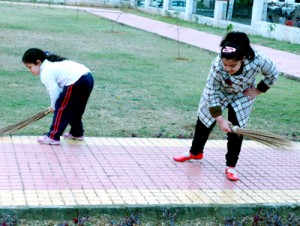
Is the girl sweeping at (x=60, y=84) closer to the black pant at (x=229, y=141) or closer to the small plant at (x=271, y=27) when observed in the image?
the black pant at (x=229, y=141)

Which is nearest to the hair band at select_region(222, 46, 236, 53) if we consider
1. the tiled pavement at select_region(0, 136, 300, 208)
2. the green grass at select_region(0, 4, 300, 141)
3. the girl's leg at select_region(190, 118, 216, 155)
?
the girl's leg at select_region(190, 118, 216, 155)

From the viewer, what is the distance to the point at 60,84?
18.7 feet

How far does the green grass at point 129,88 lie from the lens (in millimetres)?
6980

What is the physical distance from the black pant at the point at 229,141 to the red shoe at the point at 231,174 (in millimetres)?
43

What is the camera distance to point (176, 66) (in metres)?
12.1

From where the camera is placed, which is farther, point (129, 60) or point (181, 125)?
point (129, 60)

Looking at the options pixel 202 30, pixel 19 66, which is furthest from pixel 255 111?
pixel 202 30

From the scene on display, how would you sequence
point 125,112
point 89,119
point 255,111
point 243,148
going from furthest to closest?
point 255,111
point 125,112
point 89,119
point 243,148

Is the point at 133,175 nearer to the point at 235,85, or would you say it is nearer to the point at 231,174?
the point at 231,174

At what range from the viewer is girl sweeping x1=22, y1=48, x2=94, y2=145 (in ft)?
18.3

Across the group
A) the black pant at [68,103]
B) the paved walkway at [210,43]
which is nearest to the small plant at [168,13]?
the paved walkway at [210,43]

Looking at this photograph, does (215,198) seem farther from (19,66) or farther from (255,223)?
(19,66)

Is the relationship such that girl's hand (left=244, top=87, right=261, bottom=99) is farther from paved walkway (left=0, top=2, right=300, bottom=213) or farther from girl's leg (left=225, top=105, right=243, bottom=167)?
paved walkway (left=0, top=2, right=300, bottom=213)

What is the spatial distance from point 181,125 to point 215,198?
98.6 inches
